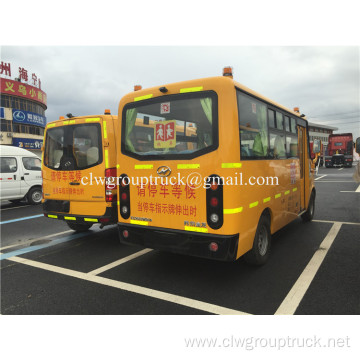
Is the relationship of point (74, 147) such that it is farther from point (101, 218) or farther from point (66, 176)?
point (101, 218)

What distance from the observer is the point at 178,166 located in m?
3.72

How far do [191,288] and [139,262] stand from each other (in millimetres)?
1266

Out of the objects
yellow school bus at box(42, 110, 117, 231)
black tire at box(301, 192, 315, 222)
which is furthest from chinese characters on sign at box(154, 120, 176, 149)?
black tire at box(301, 192, 315, 222)

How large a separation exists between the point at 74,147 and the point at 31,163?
21.6 feet

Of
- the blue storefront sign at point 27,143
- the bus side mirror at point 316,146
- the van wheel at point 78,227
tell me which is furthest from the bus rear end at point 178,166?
the blue storefront sign at point 27,143

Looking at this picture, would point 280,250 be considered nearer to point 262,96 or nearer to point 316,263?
point 316,263

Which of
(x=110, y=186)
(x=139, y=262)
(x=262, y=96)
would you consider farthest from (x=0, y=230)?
(x=262, y=96)

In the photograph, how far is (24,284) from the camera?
12.8ft

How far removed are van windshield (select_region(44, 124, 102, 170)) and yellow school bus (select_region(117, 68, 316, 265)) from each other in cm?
115

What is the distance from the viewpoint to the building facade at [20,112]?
3294 centimetres

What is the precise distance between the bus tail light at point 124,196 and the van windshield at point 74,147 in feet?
3.85

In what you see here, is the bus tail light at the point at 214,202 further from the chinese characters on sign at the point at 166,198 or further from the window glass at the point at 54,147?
the window glass at the point at 54,147

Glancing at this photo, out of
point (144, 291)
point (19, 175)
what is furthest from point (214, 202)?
point (19, 175)

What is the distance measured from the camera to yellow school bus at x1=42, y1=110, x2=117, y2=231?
5.21 metres
